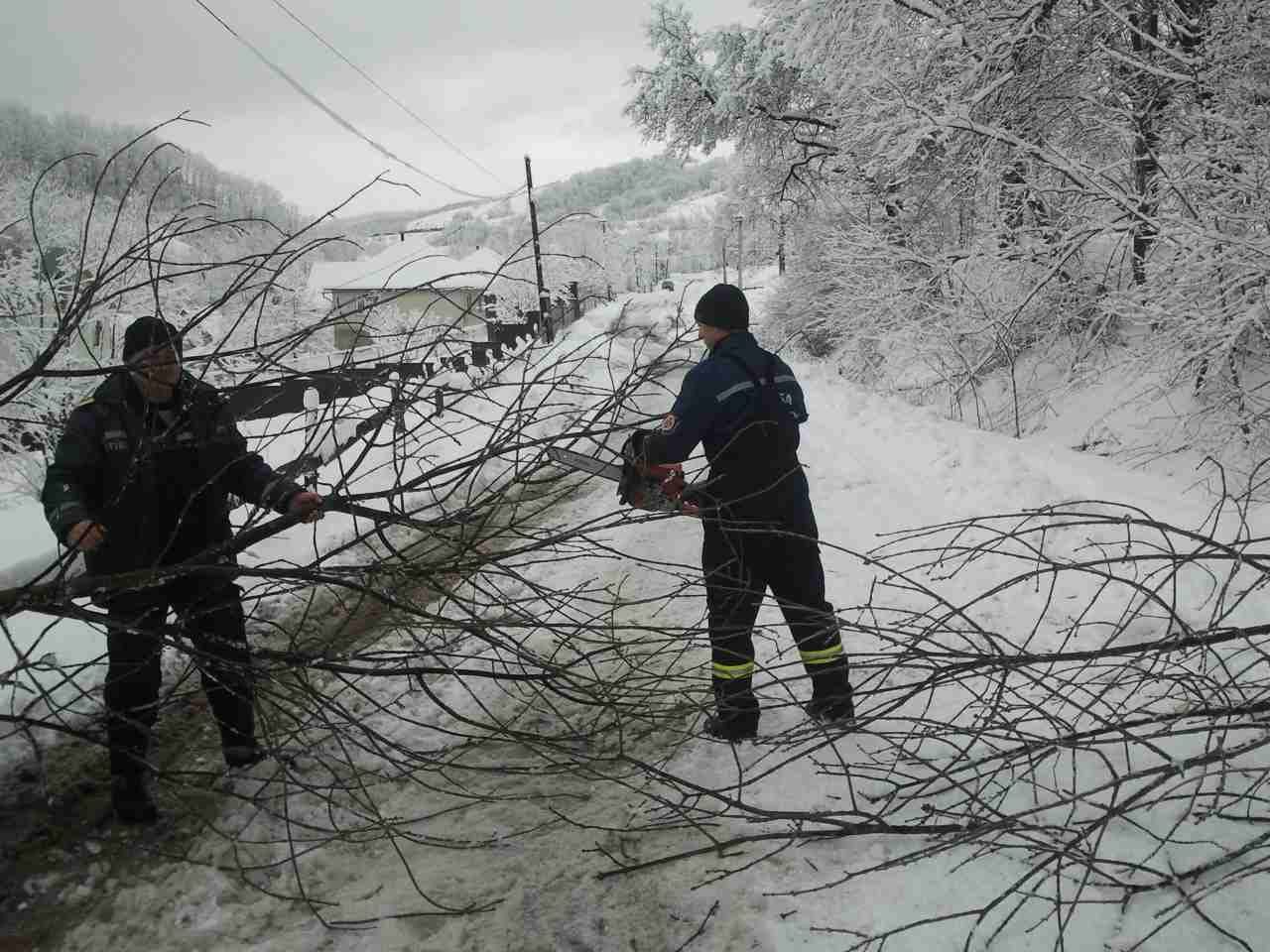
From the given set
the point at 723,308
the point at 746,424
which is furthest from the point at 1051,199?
the point at 746,424

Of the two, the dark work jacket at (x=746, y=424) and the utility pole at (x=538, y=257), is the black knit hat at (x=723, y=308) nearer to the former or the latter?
the dark work jacket at (x=746, y=424)

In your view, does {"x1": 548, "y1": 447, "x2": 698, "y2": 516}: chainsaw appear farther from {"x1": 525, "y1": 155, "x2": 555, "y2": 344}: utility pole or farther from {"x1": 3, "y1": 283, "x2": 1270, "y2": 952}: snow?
{"x1": 525, "y1": 155, "x2": 555, "y2": 344}: utility pole

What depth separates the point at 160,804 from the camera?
122 inches

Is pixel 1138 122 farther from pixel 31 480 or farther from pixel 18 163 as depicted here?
pixel 18 163

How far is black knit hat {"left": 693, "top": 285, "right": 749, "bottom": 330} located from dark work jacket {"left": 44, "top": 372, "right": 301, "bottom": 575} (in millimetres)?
1856

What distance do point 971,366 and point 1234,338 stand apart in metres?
3.86

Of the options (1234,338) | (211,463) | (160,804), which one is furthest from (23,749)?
(1234,338)

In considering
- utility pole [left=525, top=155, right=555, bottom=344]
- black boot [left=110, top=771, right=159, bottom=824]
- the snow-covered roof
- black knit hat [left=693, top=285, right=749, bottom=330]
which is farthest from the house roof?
the snow-covered roof

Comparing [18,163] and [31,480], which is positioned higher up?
[18,163]

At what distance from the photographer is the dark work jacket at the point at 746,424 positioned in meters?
3.22

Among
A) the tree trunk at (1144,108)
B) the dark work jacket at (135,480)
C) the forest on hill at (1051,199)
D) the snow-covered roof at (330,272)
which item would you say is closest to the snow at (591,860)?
the dark work jacket at (135,480)

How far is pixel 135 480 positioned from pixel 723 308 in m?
2.44

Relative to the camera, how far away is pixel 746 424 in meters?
3.38

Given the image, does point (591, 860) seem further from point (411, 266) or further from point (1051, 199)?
point (1051, 199)
